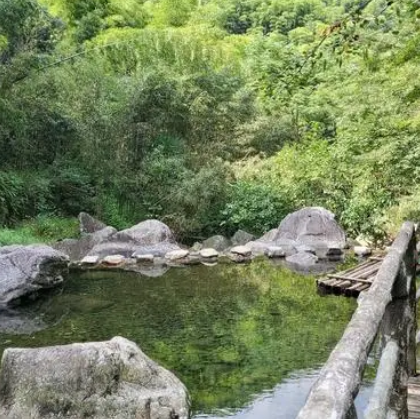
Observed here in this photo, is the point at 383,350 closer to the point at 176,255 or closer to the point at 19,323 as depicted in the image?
the point at 19,323

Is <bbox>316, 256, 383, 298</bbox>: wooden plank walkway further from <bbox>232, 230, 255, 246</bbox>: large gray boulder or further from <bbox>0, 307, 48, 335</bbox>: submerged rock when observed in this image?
<bbox>232, 230, 255, 246</bbox>: large gray boulder

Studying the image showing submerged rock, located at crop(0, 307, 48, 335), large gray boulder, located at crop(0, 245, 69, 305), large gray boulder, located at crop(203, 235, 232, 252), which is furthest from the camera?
large gray boulder, located at crop(203, 235, 232, 252)

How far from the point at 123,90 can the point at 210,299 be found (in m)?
7.49

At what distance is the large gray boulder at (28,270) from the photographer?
26.8ft

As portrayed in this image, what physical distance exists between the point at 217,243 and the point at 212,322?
4.97 meters

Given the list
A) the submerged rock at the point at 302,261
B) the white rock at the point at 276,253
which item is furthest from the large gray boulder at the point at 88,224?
the submerged rock at the point at 302,261

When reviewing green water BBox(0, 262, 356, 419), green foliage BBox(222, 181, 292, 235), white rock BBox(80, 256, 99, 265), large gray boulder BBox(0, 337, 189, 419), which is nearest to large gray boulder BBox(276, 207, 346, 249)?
green foliage BBox(222, 181, 292, 235)

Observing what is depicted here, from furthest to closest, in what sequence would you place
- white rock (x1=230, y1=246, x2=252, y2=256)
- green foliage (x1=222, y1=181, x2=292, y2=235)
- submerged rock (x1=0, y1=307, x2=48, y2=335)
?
1. green foliage (x1=222, y1=181, x2=292, y2=235)
2. white rock (x1=230, y1=246, x2=252, y2=256)
3. submerged rock (x1=0, y1=307, x2=48, y2=335)

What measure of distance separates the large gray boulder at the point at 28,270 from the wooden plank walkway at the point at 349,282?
3.86 meters

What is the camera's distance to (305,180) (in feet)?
42.3

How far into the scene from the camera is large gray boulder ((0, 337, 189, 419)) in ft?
13.0

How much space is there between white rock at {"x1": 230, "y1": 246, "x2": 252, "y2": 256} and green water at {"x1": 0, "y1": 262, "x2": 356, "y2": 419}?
95 cm

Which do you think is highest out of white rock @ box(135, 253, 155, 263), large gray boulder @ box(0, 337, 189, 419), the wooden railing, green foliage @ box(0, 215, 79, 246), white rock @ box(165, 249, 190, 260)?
the wooden railing

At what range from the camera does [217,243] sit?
11.8 m
